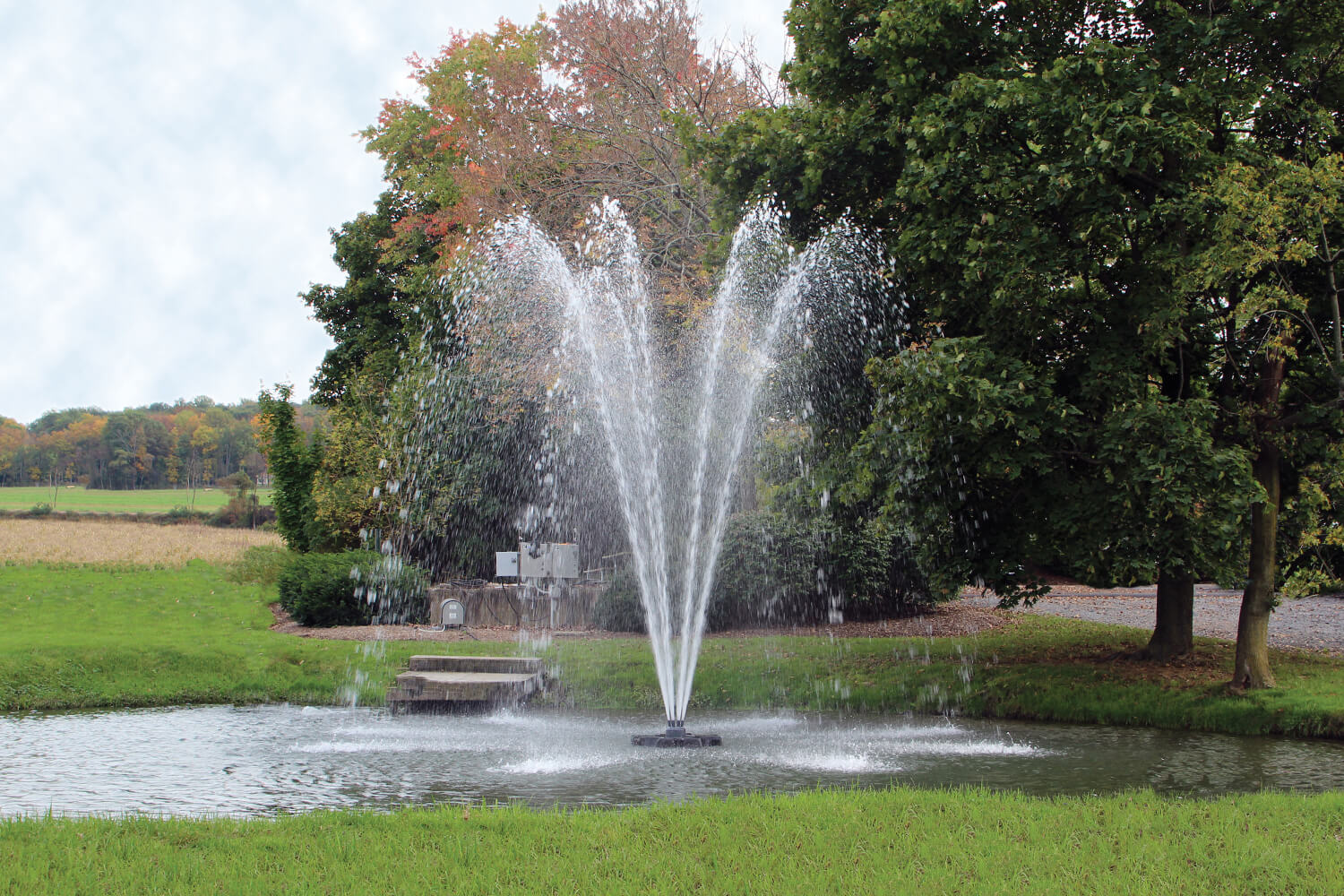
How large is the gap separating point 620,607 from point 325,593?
5.71 m

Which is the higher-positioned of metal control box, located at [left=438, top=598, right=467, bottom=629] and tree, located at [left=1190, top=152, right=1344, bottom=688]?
tree, located at [left=1190, top=152, right=1344, bottom=688]

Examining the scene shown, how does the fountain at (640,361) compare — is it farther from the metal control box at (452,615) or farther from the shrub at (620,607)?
the metal control box at (452,615)

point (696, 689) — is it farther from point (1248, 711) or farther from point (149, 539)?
point (149, 539)

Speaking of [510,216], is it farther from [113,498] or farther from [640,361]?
[113,498]

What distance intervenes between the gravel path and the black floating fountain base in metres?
10.9

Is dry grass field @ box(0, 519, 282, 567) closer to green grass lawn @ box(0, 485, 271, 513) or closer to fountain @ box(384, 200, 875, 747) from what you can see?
fountain @ box(384, 200, 875, 747)

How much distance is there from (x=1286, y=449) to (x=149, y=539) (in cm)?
3977

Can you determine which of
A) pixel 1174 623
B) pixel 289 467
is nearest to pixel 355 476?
pixel 289 467

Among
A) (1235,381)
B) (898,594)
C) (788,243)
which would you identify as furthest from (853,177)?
(898,594)

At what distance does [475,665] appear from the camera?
1373cm

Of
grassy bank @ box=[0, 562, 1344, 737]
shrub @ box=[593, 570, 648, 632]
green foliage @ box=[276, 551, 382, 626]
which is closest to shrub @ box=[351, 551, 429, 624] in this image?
green foliage @ box=[276, 551, 382, 626]

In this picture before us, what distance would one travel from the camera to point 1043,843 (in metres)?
6.21

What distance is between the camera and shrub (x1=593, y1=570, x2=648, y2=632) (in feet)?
62.1

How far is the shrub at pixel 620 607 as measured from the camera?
18922mm
